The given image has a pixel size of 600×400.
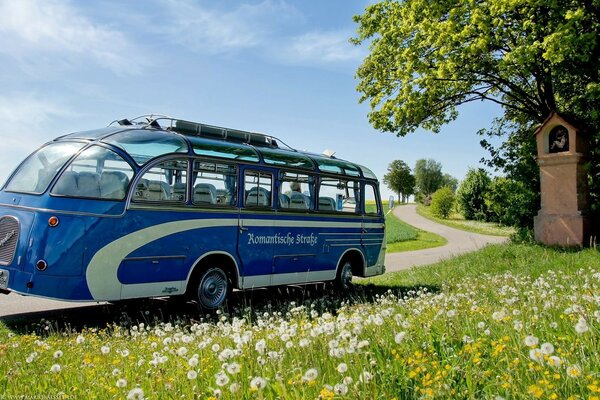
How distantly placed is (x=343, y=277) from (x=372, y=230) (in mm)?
1653

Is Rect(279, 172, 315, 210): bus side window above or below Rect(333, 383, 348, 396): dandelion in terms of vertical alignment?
above

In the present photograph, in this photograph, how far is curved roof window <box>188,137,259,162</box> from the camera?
8.92 meters

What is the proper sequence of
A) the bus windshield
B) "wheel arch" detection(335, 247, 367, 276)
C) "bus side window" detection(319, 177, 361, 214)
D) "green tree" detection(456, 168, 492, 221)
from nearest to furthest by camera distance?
the bus windshield
"bus side window" detection(319, 177, 361, 214)
"wheel arch" detection(335, 247, 367, 276)
"green tree" detection(456, 168, 492, 221)

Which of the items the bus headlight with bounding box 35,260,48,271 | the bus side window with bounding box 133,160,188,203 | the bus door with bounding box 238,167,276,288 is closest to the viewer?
the bus headlight with bounding box 35,260,48,271

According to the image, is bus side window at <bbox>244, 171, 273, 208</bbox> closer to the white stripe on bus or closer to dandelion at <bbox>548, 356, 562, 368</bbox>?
the white stripe on bus

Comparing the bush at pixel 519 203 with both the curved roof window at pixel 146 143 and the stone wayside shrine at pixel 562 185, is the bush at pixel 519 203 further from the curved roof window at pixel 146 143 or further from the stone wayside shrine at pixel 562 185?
the curved roof window at pixel 146 143

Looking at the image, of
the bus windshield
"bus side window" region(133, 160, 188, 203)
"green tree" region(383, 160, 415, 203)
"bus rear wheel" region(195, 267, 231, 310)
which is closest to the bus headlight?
the bus windshield

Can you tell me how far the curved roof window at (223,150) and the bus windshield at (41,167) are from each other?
1817mm

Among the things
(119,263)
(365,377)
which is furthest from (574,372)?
(119,263)

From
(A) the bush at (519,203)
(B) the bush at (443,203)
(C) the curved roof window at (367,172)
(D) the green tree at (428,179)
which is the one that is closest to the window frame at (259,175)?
(C) the curved roof window at (367,172)

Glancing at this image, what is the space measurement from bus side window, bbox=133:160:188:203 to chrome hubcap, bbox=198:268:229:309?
1.39 m

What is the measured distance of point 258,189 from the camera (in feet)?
32.4

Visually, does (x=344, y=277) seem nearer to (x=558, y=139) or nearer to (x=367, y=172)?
(x=367, y=172)

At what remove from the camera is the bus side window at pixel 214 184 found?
346 inches
